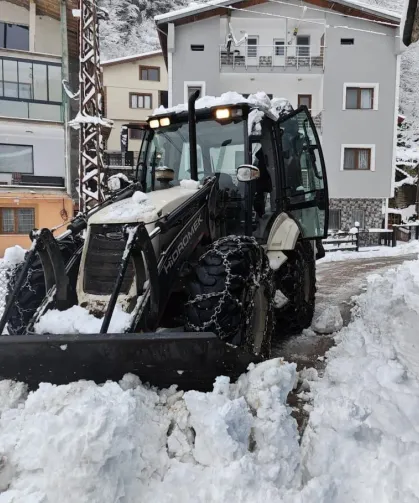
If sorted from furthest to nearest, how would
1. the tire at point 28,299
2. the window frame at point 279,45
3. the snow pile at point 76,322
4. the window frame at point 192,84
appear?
the window frame at point 279,45, the window frame at point 192,84, the tire at point 28,299, the snow pile at point 76,322

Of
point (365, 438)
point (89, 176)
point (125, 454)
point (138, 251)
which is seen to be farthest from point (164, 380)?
point (89, 176)

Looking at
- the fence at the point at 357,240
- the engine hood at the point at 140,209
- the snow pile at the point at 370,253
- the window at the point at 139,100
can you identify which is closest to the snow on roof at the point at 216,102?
the engine hood at the point at 140,209

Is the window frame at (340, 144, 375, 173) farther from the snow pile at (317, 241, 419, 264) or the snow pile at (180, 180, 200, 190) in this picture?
the snow pile at (180, 180, 200, 190)

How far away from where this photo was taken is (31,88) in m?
17.6

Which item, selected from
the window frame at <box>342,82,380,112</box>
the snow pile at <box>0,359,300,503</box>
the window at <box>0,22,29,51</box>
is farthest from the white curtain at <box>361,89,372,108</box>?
the snow pile at <box>0,359,300,503</box>

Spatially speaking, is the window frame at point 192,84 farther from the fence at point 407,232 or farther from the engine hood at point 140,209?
the engine hood at point 140,209

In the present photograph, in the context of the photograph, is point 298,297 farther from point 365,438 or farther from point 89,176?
point 89,176

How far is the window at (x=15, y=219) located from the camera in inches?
691

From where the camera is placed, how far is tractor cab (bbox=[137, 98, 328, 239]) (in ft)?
13.8

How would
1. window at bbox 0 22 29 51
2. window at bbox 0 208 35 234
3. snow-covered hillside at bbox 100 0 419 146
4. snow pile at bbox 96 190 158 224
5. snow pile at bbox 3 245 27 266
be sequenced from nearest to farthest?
snow pile at bbox 96 190 158 224 < snow pile at bbox 3 245 27 266 < window at bbox 0 208 35 234 < window at bbox 0 22 29 51 < snow-covered hillside at bbox 100 0 419 146

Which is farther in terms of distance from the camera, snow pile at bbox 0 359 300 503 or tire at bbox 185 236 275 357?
tire at bbox 185 236 275 357

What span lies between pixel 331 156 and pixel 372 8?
610 centimetres

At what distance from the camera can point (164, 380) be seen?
8.49 ft

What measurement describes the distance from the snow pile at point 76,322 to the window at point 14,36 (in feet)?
62.1
